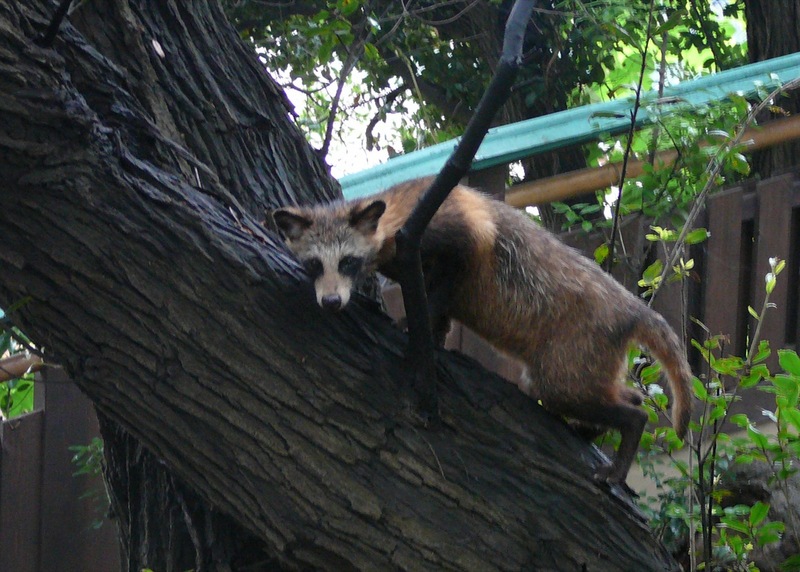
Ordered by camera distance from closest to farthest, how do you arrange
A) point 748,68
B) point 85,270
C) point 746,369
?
1. point 85,270
2. point 746,369
3. point 748,68

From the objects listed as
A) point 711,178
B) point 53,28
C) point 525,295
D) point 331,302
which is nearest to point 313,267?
point 331,302

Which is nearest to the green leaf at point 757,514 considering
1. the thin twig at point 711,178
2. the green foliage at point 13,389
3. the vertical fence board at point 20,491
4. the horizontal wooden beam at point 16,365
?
the thin twig at point 711,178

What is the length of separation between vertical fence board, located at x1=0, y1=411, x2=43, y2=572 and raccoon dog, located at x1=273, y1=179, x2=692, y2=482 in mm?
2054

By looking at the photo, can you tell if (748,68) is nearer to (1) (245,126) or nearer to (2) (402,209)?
(2) (402,209)

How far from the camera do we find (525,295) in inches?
137

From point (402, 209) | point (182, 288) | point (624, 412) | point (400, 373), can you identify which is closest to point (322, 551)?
point (400, 373)

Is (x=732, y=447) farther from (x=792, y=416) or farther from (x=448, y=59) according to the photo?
(x=448, y=59)

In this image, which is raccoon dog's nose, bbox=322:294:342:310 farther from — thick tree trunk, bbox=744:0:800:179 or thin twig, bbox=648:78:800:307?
thick tree trunk, bbox=744:0:800:179

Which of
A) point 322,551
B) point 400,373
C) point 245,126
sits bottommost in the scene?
point 322,551

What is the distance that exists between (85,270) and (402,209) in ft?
4.88

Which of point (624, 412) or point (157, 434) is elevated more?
point (157, 434)

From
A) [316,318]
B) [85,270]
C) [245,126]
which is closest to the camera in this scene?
[85,270]

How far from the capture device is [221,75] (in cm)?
354

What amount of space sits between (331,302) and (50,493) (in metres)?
2.64
